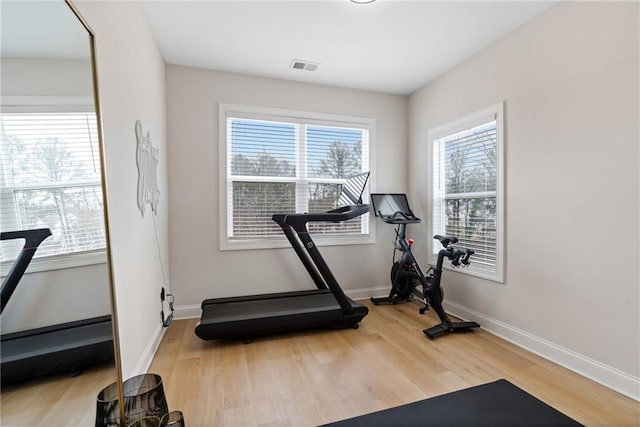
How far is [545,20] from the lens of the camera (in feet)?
8.15

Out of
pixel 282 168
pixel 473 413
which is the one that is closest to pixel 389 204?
pixel 282 168

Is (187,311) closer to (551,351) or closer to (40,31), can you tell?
(40,31)

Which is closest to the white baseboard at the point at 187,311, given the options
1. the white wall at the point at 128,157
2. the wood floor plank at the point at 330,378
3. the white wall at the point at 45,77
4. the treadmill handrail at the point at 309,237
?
the wood floor plank at the point at 330,378

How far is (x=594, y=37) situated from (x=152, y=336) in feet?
13.4

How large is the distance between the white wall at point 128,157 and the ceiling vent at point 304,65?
137 cm

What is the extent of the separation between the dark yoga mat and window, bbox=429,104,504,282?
124 cm

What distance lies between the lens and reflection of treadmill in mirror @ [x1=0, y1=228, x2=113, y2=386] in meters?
0.80

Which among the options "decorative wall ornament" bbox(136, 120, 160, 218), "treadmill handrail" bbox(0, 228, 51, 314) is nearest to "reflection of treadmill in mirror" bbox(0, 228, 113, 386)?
"treadmill handrail" bbox(0, 228, 51, 314)

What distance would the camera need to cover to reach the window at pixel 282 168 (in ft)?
11.9

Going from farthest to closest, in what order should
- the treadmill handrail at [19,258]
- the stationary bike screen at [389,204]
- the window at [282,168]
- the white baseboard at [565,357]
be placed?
the stationary bike screen at [389,204], the window at [282,168], the white baseboard at [565,357], the treadmill handrail at [19,258]

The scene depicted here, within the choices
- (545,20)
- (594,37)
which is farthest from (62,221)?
(545,20)

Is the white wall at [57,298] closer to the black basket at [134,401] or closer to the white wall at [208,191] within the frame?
the black basket at [134,401]

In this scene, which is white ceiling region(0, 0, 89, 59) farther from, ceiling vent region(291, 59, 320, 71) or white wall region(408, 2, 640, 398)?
white wall region(408, 2, 640, 398)

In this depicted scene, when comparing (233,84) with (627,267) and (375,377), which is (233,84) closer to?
(375,377)
